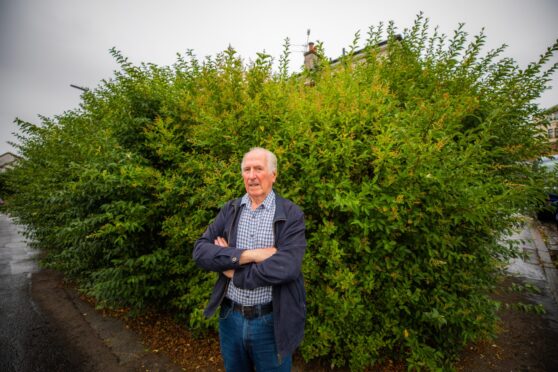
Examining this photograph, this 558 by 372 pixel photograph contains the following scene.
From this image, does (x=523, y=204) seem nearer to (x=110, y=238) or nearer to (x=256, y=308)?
(x=256, y=308)

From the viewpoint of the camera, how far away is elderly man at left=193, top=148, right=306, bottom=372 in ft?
5.97

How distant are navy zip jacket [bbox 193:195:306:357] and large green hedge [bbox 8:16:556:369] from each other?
57 centimetres

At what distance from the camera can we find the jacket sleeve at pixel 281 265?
5.70 ft

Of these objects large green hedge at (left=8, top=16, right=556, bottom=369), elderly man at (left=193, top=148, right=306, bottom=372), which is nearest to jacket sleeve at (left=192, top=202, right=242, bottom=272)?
elderly man at (left=193, top=148, right=306, bottom=372)

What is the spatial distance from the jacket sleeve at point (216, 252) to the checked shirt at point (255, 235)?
15 centimetres

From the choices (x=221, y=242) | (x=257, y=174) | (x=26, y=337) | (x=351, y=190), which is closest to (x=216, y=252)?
(x=221, y=242)

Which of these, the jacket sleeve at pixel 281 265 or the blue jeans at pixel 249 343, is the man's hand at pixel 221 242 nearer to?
the jacket sleeve at pixel 281 265

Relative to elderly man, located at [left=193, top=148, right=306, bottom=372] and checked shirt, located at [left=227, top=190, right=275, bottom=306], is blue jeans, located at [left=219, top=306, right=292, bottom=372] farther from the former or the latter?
checked shirt, located at [left=227, top=190, right=275, bottom=306]

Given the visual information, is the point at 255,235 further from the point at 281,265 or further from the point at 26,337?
the point at 26,337

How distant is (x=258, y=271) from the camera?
175 cm

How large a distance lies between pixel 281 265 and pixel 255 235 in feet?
1.16

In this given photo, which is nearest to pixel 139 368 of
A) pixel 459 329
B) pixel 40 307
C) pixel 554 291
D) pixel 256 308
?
pixel 256 308

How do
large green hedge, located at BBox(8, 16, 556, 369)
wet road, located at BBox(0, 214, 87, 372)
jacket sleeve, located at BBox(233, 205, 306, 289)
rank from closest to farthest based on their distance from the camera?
jacket sleeve, located at BBox(233, 205, 306, 289) → large green hedge, located at BBox(8, 16, 556, 369) → wet road, located at BBox(0, 214, 87, 372)

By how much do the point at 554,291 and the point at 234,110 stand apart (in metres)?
6.77
